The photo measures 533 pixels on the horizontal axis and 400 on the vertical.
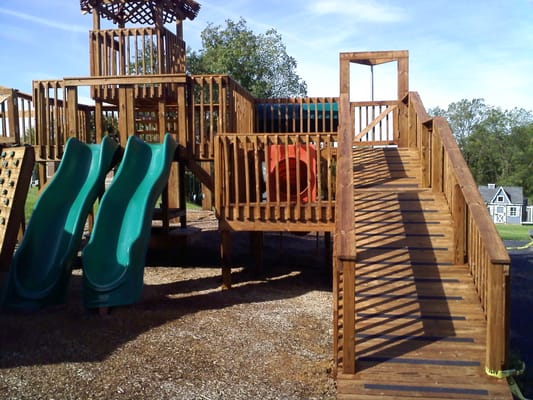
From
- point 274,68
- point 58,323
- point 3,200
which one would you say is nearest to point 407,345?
point 58,323

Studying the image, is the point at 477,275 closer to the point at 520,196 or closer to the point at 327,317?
the point at 327,317

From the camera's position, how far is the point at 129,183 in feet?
25.4

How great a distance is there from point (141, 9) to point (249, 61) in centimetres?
1541

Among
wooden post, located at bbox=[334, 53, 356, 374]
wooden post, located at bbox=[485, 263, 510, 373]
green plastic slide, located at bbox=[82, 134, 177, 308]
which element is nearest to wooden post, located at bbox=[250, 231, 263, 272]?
green plastic slide, located at bbox=[82, 134, 177, 308]

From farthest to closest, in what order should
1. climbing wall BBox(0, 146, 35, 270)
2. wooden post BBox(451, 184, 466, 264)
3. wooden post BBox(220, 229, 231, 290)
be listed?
wooden post BBox(220, 229, 231, 290) → climbing wall BBox(0, 146, 35, 270) → wooden post BBox(451, 184, 466, 264)

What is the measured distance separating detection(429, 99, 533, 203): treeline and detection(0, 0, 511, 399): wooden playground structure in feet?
191

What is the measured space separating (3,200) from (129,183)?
5.80 ft

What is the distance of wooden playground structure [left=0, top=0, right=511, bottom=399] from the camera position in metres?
4.19

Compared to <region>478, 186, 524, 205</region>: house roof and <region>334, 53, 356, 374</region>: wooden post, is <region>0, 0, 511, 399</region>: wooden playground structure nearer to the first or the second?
<region>334, 53, 356, 374</region>: wooden post

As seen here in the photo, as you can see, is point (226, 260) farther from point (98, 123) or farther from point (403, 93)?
point (403, 93)

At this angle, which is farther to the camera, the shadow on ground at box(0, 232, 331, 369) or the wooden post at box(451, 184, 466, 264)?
the wooden post at box(451, 184, 466, 264)

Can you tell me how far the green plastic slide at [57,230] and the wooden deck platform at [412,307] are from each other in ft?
12.7

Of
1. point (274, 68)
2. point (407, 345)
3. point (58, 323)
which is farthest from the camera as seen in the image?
point (274, 68)

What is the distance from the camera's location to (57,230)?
7426 mm
